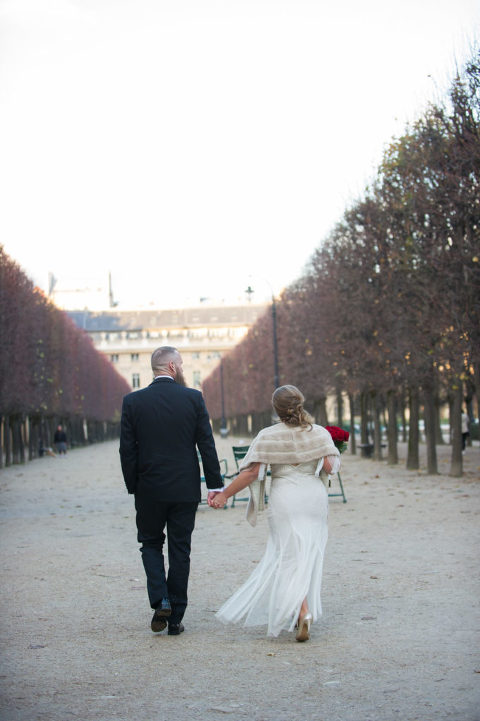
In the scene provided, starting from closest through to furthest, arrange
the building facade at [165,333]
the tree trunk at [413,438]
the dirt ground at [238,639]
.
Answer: the dirt ground at [238,639] → the tree trunk at [413,438] → the building facade at [165,333]

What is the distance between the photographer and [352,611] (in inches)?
300

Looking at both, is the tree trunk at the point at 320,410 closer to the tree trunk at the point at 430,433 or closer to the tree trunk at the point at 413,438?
the tree trunk at the point at 413,438

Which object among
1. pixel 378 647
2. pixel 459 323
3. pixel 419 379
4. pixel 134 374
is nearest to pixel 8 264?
pixel 419 379

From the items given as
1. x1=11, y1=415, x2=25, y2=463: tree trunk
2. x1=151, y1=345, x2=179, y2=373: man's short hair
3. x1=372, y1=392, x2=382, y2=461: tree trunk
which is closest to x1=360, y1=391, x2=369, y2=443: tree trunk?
x1=372, y1=392, x2=382, y2=461: tree trunk

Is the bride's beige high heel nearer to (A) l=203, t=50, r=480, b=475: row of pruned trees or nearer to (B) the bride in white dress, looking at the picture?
(B) the bride in white dress

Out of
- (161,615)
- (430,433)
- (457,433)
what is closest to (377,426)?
(430,433)

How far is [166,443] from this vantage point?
271 inches

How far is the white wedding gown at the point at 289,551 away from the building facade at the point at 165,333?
134358 millimetres

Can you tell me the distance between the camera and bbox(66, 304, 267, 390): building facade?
5625 inches

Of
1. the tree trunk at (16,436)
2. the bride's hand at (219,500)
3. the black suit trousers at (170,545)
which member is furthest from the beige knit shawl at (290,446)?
the tree trunk at (16,436)

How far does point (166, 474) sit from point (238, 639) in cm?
119

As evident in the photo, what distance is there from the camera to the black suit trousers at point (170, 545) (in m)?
6.78

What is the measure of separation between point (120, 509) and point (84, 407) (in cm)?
5437

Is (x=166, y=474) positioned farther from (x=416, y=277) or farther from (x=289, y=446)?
(x=416, y=277)
